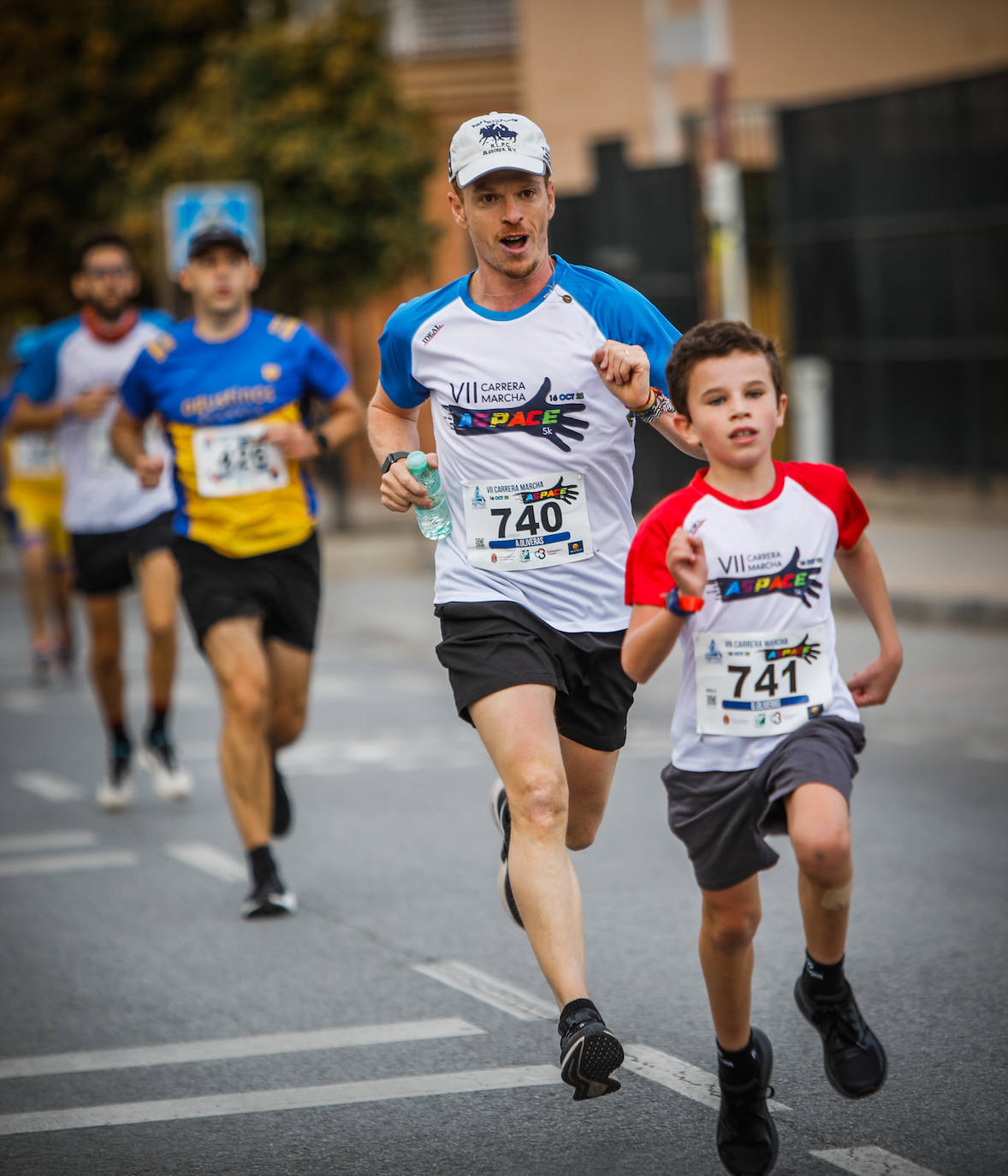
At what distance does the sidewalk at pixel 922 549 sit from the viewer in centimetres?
1320

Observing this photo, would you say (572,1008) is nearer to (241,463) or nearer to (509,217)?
(509,217)

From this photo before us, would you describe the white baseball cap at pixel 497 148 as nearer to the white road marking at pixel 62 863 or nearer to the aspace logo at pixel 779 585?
the aspace logo at pixel 779 585

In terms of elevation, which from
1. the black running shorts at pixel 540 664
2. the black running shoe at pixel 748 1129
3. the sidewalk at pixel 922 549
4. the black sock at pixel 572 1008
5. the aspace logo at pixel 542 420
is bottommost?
the sidewalk at pixel 922 549

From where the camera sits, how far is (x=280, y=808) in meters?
7.53

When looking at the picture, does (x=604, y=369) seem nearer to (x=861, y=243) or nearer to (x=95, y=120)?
(x=861, y=243)

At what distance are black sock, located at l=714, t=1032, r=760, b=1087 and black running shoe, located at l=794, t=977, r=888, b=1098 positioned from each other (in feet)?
0.48

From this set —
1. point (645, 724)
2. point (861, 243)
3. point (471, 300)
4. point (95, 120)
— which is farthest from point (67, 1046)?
point (95, 120)

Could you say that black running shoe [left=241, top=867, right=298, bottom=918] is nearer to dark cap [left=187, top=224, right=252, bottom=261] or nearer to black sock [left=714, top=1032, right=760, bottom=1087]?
dark cap [left=187, top=224, right=252, bottom=261]

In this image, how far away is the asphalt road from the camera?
450 cm

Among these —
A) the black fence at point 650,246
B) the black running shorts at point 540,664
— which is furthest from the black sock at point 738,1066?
Result: the black fence at point 650,246

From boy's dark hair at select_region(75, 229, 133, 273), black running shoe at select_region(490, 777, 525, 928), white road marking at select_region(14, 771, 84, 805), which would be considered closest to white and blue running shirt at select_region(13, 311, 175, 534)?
boy's dark hair at select_region(75, 229, 133, 273)

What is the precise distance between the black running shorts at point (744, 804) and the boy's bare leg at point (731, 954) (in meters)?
0.04

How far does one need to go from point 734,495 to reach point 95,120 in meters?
25.4

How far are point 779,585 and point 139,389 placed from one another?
12.4 feet
